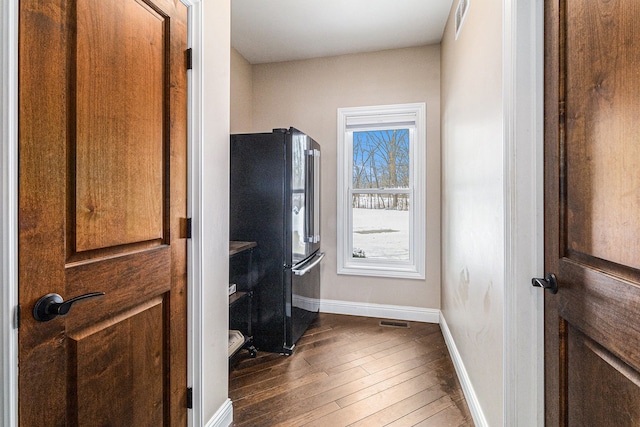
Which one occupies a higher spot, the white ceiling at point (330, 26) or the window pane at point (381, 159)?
the white ceiling at point (330, 26)

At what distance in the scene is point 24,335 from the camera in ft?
2.75

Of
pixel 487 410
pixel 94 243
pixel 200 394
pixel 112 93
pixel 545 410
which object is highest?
pixel 112 93

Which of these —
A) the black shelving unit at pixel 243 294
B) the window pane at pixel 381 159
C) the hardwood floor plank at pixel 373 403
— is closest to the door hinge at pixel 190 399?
the hardwood floor plank at pixel 373 403

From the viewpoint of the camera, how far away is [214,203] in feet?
5.45

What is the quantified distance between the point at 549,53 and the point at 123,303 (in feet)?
5.68

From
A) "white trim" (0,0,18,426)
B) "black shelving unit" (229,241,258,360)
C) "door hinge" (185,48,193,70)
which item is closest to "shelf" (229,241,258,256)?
"black shelving unit" (229,241,258,360)

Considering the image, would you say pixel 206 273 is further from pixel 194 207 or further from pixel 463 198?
pixel 463 198

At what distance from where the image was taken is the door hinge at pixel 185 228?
1450 millimetres

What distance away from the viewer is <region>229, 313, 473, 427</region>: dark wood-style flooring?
1.86m

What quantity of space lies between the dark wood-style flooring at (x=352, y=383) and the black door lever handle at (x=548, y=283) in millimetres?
1073

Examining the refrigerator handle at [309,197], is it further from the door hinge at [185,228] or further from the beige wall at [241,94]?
the door hinge at [185,228]

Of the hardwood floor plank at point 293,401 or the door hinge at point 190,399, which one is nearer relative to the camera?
the door hinge at point 190,399

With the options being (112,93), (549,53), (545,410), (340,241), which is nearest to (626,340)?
(545,410)

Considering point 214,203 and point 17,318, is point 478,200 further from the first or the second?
point 17,318
